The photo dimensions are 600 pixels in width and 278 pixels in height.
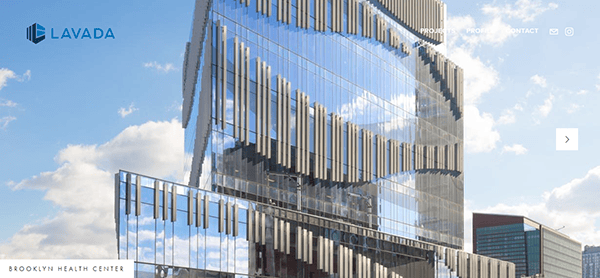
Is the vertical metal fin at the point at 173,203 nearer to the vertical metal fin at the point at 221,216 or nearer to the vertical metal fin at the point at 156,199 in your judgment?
the vertical metal fin at the point at 156,199

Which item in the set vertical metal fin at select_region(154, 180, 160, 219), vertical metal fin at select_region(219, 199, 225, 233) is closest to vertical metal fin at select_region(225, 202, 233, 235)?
vertical metal fin at select_region(219, 199, 225, 233)

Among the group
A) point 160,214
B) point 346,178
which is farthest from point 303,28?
point 160,214

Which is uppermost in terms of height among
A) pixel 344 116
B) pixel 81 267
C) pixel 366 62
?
pixel 366 62

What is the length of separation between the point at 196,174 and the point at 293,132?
13.1m

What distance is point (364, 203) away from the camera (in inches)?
2534

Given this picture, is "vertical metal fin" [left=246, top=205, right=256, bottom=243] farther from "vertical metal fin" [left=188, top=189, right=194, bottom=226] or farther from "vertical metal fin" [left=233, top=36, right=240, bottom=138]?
"vertical metal fin" [left=233, top=36, right=240, bottom=138]

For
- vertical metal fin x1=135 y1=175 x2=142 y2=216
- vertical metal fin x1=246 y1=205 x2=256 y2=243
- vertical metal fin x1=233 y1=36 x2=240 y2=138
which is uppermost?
vertical metal fin x1=233 y1=36 x2=240 y2=138

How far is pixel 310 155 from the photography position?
188 feet

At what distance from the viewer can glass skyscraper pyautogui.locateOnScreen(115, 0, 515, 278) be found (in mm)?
46156

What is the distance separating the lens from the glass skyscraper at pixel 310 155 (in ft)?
151

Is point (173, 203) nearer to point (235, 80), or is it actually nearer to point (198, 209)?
point (198, 209)

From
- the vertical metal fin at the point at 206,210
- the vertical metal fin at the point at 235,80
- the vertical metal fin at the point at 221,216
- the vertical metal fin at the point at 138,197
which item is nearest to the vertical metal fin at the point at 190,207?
the vertical metal fin at the point at 206,210

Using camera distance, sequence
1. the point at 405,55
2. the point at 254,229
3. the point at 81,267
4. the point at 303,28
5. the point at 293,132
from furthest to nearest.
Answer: the point at 405,55
the point at 303,28
the point at 293,132
the point at 254,229
the point at 81,267

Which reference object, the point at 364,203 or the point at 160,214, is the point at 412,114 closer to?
the point at 364,203
